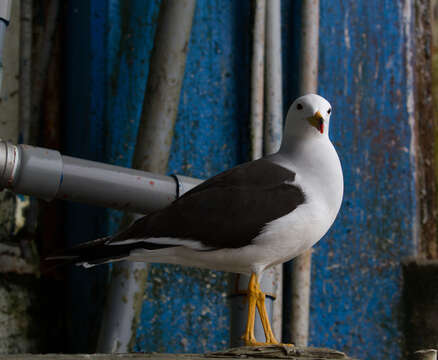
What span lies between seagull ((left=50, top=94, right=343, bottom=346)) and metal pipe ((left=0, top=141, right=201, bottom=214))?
0.67 feet

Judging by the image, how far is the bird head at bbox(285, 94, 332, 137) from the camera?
1.00m

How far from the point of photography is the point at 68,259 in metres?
0.99

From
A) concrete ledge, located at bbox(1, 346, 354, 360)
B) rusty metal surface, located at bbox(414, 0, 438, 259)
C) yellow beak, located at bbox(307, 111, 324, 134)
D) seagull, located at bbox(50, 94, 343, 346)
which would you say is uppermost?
rusty metal surface, located at bbox(414, 0, 438, 259)

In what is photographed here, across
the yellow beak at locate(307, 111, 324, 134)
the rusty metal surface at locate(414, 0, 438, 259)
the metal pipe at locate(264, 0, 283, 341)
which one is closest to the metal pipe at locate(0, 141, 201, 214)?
the yellow beak at locate(307, 111, 324, 134)

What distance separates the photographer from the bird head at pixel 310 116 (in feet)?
3.29

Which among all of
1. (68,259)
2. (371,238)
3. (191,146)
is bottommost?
(68,259)

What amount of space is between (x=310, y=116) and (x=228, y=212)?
185mm

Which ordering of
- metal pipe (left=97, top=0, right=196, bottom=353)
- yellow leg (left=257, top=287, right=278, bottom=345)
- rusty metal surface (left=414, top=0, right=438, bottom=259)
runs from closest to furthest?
yellow leg (left=257, top=287, right=278, bottom=345) < metal pipe (left=97, top=0, right=196, bottom=353) < rusty metal surface (left=414, top=0, right=438, bottom=259)

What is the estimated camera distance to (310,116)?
3.32ft

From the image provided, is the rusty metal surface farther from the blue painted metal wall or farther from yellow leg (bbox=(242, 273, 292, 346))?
yellow leg (bbox=(242, 273, 292, 346))

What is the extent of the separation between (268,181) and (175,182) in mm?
283

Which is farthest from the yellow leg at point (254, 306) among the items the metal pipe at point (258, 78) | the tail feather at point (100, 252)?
the metal pipe at point (258, 78)

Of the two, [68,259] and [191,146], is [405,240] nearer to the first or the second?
[191,146]

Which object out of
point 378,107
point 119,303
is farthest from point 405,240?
point 119,303
